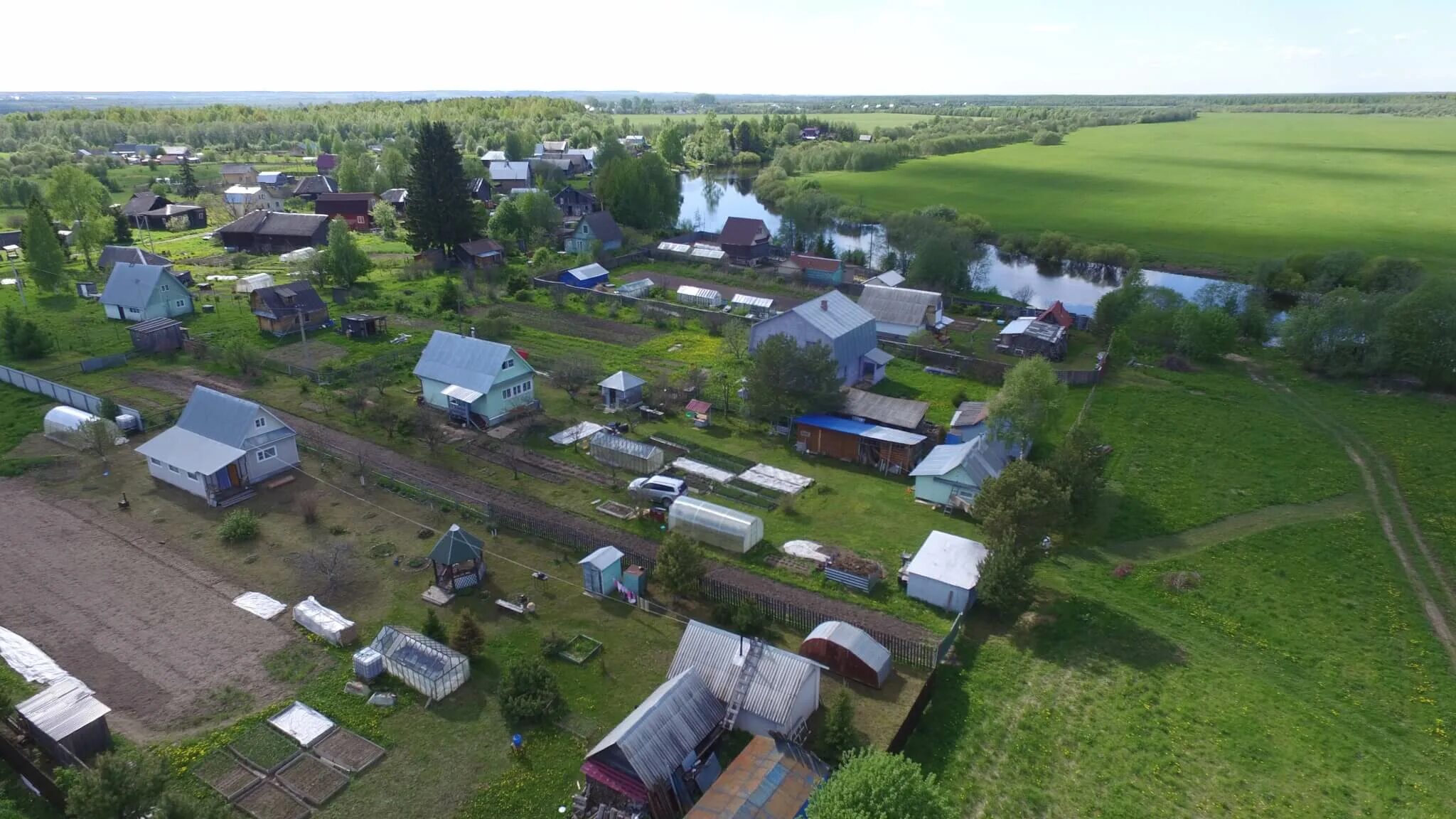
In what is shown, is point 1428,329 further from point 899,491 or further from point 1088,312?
point 899,491

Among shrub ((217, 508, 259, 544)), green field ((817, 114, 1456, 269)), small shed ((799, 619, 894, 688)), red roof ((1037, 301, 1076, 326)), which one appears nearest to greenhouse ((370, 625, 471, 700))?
shrub ((217, 508, 259, 544))

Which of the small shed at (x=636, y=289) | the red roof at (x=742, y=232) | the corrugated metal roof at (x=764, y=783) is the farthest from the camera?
the red roof at (x=742, y=232)

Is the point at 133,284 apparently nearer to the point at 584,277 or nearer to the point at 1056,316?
the point at 584,277

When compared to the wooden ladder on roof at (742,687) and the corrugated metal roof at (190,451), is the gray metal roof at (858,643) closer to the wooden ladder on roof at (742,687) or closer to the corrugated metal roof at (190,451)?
the wooden ladder on roof at (742,687)

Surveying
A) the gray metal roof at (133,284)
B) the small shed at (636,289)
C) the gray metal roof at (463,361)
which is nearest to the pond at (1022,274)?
the small shed at (636,289)

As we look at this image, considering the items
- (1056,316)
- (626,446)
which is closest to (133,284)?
(626,446)
